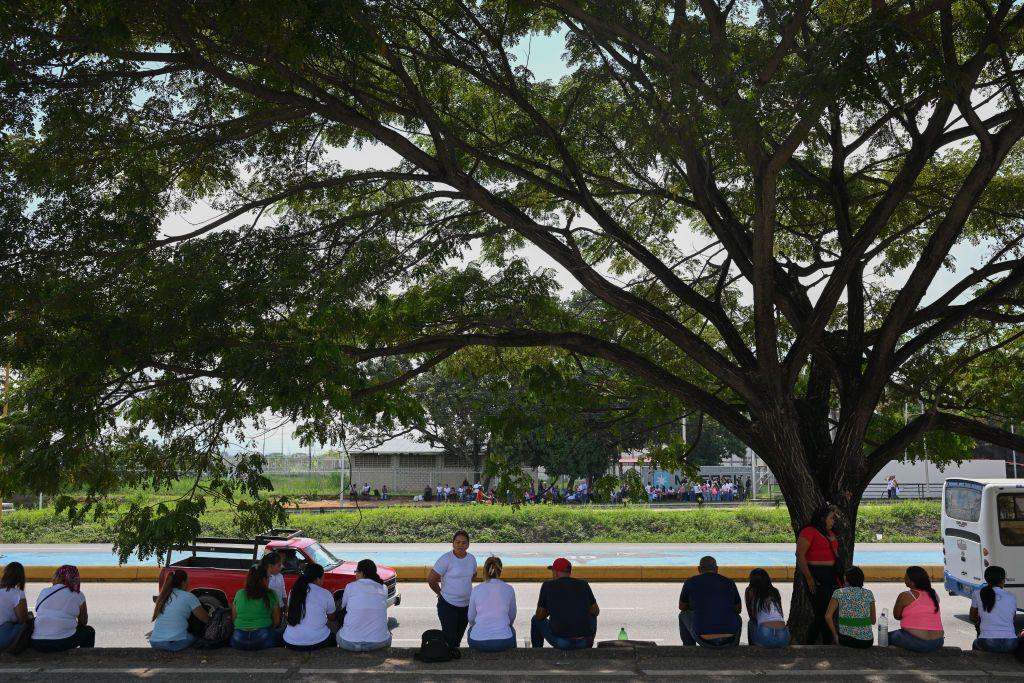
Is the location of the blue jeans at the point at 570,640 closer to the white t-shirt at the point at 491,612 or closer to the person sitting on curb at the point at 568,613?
the person sitting on curb at the point at 568,613

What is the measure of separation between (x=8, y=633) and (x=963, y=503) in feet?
47.6

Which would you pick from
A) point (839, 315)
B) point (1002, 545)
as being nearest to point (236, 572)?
point (839, 315)

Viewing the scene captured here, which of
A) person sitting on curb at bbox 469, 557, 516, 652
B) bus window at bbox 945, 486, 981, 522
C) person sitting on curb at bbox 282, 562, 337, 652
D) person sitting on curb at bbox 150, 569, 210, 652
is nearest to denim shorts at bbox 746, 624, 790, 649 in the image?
person sitting on curb at bbox 469, 557, 516, 652

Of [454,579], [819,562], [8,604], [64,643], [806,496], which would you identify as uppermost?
[806,496]

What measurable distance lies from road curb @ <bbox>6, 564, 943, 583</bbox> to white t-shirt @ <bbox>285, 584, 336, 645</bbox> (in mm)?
10383

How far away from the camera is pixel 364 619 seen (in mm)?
8531

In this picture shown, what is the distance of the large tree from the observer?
853cm

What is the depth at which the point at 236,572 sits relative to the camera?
1295 centimetres

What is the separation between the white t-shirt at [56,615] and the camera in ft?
→ 27.8

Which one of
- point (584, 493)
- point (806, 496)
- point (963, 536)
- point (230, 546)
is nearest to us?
point (806, 496)

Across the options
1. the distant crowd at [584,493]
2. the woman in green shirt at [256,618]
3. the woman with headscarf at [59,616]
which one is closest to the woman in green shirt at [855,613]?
the woman in green shirt at [256,618]

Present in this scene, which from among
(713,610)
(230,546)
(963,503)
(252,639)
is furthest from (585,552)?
(252,639)

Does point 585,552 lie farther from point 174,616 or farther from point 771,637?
point 174,616

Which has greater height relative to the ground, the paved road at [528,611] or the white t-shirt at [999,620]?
the white t-shirt at [999,620]
